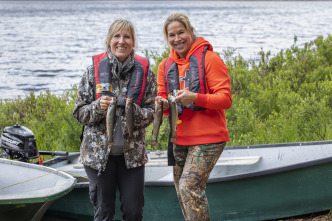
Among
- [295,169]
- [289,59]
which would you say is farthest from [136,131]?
[289,59]

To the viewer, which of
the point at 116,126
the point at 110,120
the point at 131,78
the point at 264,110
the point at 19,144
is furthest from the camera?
the point at 264,110

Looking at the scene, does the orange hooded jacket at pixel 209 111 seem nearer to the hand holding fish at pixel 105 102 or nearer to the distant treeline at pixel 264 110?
the hand holding fish at pixel 105 102

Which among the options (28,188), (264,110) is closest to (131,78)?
(28,188)

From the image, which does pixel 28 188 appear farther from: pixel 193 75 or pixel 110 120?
pixel 193 75

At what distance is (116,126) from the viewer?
12.3 ft

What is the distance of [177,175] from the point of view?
12.8 ft

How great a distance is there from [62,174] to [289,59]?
26.1 feet

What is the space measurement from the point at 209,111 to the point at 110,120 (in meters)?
0.84

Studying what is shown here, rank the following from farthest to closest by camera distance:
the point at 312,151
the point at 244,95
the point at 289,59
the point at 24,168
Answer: the point at 289,59 → the point at 244,95 → the point at 312,151 → the point at 24,168

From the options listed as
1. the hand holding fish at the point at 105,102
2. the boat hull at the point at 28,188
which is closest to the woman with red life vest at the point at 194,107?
the hand holding fish at the point at 105,102

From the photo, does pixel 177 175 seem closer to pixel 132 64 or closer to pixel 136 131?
pixel 136 131

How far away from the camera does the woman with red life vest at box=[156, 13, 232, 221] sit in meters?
3.62

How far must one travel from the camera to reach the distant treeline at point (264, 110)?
787 cm

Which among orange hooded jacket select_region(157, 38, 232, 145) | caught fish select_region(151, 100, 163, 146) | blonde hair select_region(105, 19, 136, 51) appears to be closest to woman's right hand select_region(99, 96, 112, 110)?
caught fish select_region(151, 100, 163, 146)
